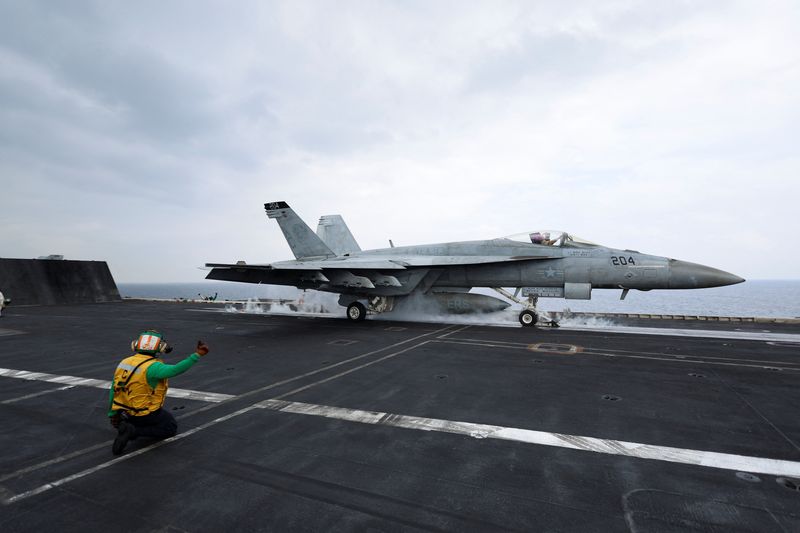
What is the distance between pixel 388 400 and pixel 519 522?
10.1 ft

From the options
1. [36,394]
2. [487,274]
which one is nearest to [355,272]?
[487,274]

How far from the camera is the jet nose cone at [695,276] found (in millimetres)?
11492

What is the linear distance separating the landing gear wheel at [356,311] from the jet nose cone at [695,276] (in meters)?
11.5

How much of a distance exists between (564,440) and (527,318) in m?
11.0

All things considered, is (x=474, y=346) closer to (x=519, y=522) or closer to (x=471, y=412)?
(x=471, y=412)

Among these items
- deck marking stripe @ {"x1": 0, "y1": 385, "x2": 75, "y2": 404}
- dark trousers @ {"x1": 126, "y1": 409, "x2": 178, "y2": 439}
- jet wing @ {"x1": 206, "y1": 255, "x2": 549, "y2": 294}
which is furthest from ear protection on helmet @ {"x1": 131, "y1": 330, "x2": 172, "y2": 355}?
jet wing @ {"x1": 206, "y1": 255, "x2": 549, "y2": 294}

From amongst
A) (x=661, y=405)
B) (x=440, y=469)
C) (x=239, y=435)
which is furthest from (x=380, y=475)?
(x=661, y=405)

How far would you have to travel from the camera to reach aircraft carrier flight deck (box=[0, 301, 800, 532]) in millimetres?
2836

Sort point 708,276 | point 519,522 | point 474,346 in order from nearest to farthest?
point 519,522 → point 474,346 → point 708,276

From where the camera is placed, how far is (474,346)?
10227 millimetres

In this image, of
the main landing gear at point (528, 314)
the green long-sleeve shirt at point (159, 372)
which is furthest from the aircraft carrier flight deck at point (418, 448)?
the main landing gear at point (528, 314)

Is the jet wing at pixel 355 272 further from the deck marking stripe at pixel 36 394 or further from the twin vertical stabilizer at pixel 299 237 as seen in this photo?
the deck marking stripe at pixel 36 394

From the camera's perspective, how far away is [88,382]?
266 inches

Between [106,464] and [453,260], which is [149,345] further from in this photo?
[453,260]
